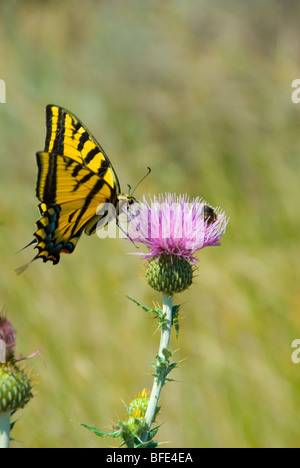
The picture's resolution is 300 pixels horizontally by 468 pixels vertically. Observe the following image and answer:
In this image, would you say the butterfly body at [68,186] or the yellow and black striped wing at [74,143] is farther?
the yellow and black striped wing at [74,143]

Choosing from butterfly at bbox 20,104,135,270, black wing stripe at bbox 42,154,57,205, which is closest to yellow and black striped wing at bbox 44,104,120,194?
butterfly at bbox 20,104,135,270

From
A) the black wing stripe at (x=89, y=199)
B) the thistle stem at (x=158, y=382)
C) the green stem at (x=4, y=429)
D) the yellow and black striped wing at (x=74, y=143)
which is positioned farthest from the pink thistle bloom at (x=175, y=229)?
the green stem at (x=4, y=429)

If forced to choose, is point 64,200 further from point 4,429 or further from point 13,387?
point 4,429

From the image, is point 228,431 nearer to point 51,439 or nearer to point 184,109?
point 51,439

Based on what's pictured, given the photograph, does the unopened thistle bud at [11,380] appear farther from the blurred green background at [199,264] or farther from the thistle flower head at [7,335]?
the blurred green background at [199,264]

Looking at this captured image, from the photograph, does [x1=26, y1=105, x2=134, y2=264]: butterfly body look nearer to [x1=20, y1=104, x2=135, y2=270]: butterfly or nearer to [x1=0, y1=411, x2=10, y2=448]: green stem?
[x1=20, y1=104, x2=135, y2=270]: butterfly

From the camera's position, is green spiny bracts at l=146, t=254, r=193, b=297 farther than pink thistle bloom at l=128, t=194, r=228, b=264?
No

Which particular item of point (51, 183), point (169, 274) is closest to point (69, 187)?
point (51, 183)

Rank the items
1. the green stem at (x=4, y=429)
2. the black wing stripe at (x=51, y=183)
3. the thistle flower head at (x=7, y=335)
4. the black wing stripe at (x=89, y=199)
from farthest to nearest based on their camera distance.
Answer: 1. the black wing stripe at (x=89, y=199)
2. the black wing stripe at (x=51, y=183)
3. the thistle flower head at (x=7, y=335)
4. the green stem at (x=4, y=429)
